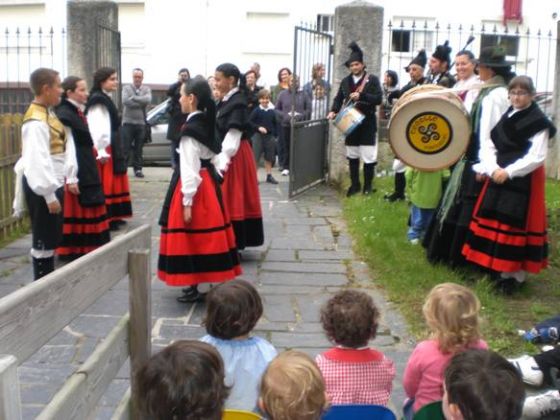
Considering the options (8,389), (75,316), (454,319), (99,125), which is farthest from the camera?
(99,125)

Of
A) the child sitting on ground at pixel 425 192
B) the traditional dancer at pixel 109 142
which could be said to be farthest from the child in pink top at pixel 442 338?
the traditional dancer at pixel 109 142

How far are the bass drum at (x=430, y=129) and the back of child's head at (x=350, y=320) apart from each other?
316 centimetres

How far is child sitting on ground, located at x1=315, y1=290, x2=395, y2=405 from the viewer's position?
9.87 ft

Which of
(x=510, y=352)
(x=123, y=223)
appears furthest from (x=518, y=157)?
(x=123, y=223)

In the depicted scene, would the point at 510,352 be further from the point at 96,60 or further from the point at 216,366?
the point at 96,60

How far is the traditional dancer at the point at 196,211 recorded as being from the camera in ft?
17.8

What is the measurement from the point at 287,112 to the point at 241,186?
5.72 m

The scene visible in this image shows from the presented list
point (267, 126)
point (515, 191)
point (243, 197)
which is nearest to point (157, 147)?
point (267, 126)

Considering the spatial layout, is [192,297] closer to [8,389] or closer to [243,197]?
[243,197]

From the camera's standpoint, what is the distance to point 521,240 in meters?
5.68

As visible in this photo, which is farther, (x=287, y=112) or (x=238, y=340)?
(x=287, y=112)

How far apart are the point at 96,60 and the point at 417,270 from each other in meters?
6.21

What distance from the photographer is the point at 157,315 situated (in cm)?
551

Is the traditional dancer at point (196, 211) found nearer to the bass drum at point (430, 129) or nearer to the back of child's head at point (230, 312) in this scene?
the bass drum at point (430, 129)
